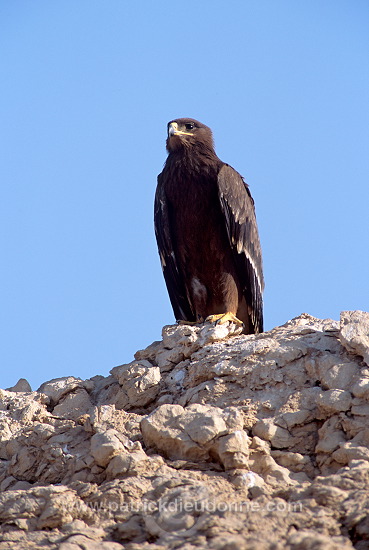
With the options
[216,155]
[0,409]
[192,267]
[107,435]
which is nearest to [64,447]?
[107,435]

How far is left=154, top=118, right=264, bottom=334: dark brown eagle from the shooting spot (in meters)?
10.2

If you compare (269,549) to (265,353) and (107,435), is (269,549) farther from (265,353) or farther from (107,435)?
(265,353)

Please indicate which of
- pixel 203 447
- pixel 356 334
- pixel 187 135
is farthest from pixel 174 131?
pixel 203 447

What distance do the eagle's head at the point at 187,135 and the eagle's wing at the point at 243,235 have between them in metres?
0.67

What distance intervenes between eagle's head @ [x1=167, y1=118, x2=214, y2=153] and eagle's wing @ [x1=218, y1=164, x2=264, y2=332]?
26.2 inches

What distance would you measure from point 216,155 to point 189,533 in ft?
21.0

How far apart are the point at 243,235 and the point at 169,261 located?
3.33ft

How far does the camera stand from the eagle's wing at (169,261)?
34.5 ft

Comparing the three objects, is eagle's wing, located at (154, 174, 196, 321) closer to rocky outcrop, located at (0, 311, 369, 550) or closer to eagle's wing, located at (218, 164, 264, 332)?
eagle's wing, located at (218, 164, 264, 332)

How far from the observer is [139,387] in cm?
802

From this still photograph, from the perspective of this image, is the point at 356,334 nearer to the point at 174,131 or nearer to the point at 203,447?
the point at 203,447

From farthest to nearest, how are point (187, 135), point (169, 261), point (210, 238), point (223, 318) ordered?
point (187, 135)
point (169, 261)
point (210, 238)
point (223, 318)

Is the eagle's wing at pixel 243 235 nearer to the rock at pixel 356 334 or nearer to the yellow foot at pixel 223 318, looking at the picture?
the yellow foot at pixel 223 318

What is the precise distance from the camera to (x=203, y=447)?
6.46 meters
